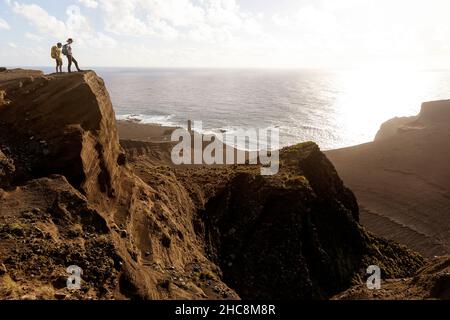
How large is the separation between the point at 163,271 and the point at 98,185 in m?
5.86

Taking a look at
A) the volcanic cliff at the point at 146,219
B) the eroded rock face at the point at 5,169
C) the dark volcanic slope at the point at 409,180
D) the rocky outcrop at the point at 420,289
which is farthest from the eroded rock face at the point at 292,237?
the dark volcanic slope at the point at 409,180

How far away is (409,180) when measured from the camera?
6319cm

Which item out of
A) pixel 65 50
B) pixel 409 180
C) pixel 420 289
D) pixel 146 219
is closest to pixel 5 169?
pixel 146 219

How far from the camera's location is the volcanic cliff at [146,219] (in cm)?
1505

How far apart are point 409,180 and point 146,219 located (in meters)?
53.5

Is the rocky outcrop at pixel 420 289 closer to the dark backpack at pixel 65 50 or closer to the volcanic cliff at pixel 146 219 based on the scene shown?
the volcanic cliff at pixel 146 219

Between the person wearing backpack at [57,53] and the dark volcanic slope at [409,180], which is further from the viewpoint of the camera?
the dark volcanic slope at [409,180]

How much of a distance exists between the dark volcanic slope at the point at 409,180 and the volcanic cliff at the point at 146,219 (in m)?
16.8

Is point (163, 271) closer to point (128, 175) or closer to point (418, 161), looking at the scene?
point (128, 175)

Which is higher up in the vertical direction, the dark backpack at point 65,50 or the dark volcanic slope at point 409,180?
the dark backpack at point 65,50

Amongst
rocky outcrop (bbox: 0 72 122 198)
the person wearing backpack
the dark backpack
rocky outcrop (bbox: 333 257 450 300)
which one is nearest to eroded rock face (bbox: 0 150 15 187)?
rocky outcrop (bbox: 0 72 122 198)

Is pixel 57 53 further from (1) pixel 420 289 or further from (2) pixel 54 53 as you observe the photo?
(1) pixel 420 289

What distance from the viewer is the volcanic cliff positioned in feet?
49.4
